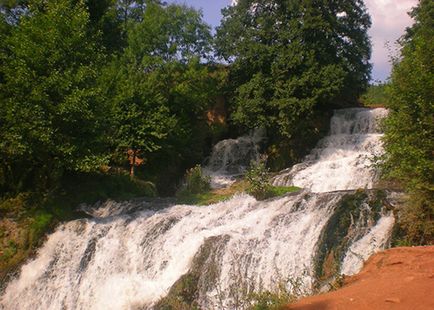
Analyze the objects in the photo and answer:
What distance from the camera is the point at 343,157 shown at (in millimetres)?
19609

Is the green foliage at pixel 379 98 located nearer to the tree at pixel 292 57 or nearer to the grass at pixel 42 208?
the tree at pixel 292 57

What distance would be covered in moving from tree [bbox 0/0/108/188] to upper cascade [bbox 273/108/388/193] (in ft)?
24.2

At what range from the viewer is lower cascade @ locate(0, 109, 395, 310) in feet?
31.2

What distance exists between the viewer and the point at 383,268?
7590 millimetres

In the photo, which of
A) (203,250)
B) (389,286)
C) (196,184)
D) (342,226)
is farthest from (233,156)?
(389,286)

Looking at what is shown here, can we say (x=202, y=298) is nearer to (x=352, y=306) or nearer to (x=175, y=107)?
(x=352, y=306)

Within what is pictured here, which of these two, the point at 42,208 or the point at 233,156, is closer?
the point at 42,208

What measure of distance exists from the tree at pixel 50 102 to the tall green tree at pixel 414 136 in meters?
8.27

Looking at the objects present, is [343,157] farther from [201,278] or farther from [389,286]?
[389,286]

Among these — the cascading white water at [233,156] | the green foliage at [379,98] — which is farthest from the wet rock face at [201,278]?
the cascading white water at [233,156]

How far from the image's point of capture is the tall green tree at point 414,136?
9.33 m

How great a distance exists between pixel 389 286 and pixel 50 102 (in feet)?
→ 34.8

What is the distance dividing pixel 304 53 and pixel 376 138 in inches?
204

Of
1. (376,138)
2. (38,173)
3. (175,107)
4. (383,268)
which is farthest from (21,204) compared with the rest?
(376,138)
